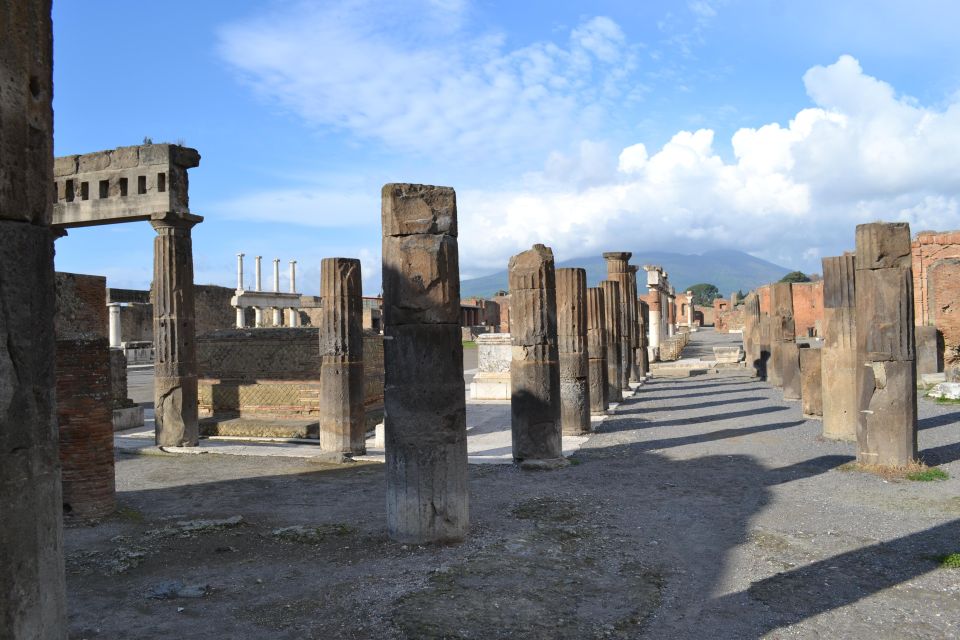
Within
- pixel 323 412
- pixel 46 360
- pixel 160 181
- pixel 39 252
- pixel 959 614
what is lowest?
pixel 959 614

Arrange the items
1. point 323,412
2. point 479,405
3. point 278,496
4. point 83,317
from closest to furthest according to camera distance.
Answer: point 278,496, point 83,317, point 323,412, point 479,405

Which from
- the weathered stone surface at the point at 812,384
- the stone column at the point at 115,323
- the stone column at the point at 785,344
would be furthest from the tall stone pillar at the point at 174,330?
the stone column at the point at 115,323

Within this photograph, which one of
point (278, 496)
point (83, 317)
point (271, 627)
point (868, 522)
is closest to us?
point (271, 627)

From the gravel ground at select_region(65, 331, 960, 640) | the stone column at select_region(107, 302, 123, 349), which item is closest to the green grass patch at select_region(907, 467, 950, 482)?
the gravel ground at select_region(65, 331, 960, 640)

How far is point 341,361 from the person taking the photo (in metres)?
11.4

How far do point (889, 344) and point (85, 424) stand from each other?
9.64 meters

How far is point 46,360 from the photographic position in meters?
3.13

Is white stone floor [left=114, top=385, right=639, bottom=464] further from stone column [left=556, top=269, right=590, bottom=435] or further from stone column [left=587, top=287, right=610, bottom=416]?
stone column [left=587, top=287, right=610, bottom=416]

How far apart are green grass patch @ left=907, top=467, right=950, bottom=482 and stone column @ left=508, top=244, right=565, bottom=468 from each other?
439 centimetres

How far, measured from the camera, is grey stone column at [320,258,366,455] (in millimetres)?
11398

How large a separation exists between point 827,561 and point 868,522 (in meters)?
1.46

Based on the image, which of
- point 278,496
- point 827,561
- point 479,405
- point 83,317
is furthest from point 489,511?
point 479,405

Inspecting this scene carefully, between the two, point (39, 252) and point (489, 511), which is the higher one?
point (39, 252)

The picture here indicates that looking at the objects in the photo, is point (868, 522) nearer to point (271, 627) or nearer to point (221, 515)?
point (271, 627)
